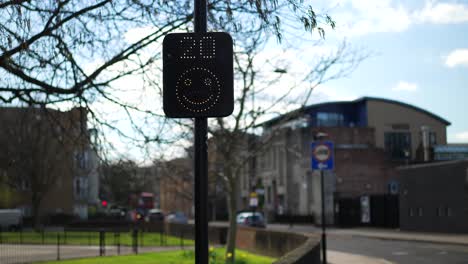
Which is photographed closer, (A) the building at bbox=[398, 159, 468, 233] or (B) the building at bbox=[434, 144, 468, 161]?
(A) the building at bbox=[398, 159, 468, 233]

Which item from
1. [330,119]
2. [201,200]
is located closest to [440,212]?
[201,200]

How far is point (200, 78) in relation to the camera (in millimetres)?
5785

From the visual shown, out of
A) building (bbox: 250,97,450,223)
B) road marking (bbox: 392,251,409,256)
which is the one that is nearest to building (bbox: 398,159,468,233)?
building (bbox: 250,97,450,223)

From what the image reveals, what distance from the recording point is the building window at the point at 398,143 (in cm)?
7609

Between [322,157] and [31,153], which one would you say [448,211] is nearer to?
[322,157]

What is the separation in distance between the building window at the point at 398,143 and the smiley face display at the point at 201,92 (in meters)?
71.8

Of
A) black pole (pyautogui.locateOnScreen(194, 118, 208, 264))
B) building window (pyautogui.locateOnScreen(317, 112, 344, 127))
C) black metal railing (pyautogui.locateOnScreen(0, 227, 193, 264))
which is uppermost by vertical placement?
building window (pyautogui.locateOnScreen(317, 112, 344, 127))

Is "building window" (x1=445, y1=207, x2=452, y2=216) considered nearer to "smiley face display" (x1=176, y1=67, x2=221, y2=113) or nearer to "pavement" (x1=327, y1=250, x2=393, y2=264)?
"pavement" (x1=327, y1=250, x2=393, y2=264)

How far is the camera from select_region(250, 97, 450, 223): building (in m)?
65.8

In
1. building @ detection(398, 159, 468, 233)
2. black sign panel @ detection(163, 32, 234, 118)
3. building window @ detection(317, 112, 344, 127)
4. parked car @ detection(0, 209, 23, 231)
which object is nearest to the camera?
black sign panel @ detection(163, 32, 234, 118)

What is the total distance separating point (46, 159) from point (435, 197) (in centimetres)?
2708

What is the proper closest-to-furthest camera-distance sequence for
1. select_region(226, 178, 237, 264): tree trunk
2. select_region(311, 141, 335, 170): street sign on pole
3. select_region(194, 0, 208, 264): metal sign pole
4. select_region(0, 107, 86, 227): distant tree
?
select_region(194, 0, 208, 264): metal sign pole
select_region(311, 141, 335, 170): street sign on pole
select_region(226, 178, 237, 264): tree trunk
select_region(0, 107, 86, 227): distant tree

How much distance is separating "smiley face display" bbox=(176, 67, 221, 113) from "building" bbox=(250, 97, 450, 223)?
51776mm

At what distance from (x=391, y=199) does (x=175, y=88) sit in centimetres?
Answer: 4744
